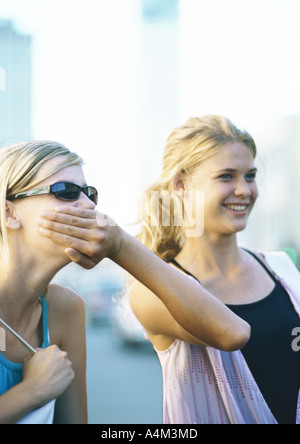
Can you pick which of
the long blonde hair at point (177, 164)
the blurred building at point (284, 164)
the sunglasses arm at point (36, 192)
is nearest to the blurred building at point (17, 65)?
the blurred building at point (284, 164)

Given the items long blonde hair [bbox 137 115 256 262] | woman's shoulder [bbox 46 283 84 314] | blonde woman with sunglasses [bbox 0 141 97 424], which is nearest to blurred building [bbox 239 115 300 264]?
A: long blonde hair [bbox 137 115 256 262]

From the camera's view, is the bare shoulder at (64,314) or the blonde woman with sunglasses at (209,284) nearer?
the blonde woman with sunglasses at (209,284)

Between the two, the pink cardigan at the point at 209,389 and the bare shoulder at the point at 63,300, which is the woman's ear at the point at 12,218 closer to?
the bare shoulder at the point at 63,300

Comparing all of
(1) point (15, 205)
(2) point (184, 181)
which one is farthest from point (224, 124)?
(1) point (15, 205)

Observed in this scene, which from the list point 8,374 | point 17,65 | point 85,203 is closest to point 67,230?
point 85,203

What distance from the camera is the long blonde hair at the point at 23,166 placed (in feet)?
6.45

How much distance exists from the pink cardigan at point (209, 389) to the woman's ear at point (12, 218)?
0.89 meters

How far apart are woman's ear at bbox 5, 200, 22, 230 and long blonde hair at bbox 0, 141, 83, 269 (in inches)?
0.8

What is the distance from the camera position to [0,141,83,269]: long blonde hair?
197 centimetres

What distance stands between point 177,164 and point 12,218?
3.35ft

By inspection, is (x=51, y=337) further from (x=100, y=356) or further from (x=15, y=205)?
(x=100, y=356)

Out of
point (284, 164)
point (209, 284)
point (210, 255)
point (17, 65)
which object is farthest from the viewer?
point (17, 65)

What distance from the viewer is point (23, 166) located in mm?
1994

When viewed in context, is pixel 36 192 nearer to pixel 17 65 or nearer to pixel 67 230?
pixel 67 230
